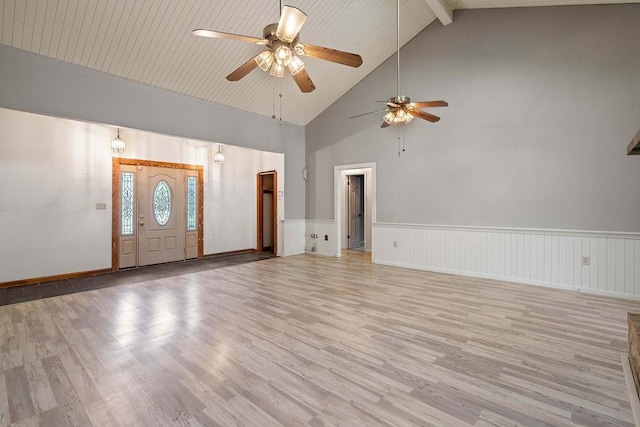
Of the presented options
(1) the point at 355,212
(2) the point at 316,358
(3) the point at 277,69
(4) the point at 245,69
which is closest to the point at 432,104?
(3) the point at 277,69

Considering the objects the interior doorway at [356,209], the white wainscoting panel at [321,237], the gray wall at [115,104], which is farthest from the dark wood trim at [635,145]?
the interior doorway at [356,209]

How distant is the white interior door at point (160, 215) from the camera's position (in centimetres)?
609

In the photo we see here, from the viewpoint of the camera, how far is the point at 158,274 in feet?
17.7

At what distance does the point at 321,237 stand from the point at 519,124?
4522 millimetres

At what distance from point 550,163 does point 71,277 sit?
8.09m

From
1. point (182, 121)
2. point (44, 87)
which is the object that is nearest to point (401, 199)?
point (182, 121)

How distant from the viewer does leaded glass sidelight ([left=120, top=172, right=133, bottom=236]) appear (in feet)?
19.1

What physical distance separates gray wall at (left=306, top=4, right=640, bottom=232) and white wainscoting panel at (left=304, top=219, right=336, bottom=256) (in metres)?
1.35

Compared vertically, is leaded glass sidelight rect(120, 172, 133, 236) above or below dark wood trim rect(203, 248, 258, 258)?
above

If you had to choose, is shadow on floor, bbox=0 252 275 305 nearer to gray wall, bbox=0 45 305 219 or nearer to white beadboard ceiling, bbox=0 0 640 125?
gray wall, bbox=0 45 305 219

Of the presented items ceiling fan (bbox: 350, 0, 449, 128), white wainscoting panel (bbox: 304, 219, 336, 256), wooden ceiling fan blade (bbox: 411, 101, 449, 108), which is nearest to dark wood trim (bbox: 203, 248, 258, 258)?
white wainscoting panel (bbox: 304, 219, 336, 256)

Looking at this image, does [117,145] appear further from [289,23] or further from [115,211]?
[289,23]

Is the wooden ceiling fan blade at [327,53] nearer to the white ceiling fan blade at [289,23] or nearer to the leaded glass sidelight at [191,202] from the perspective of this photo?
the white ceiling fan blade at [289,23]

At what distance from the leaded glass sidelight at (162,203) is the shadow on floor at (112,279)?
3.34 ft
